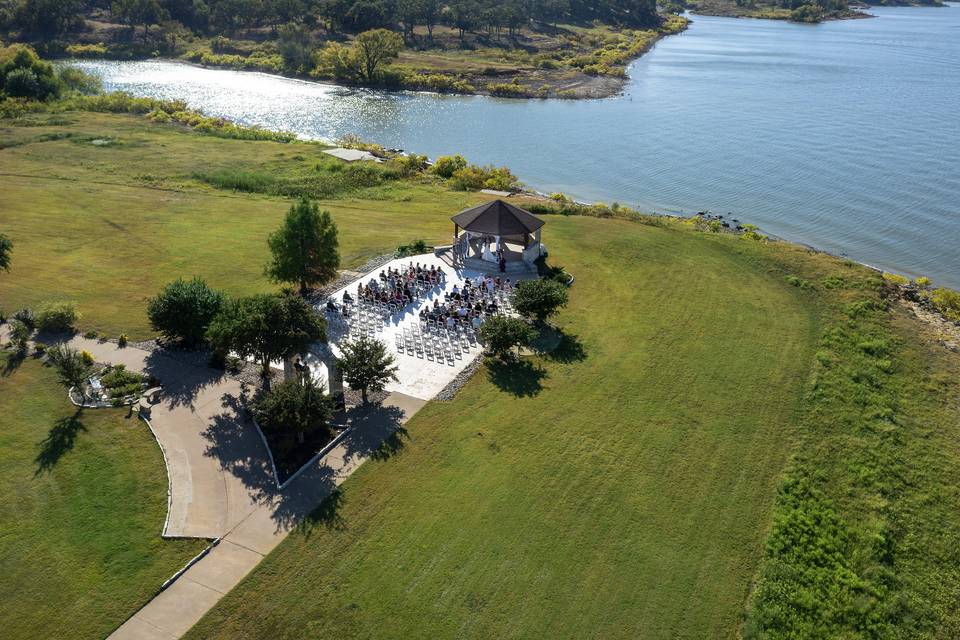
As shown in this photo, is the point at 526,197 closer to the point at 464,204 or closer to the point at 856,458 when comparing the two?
the point at 464,204

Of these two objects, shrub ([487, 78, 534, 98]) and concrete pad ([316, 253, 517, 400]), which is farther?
A: shrub ([487, 78, 534, 98])

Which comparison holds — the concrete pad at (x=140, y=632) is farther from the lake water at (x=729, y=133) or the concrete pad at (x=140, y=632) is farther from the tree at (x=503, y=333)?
the lake water at (x=729, y=133)

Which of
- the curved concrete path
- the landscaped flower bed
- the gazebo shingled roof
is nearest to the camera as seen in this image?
the curved concrete path

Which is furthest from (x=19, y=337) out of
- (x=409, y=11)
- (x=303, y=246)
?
(x=409, y=11)

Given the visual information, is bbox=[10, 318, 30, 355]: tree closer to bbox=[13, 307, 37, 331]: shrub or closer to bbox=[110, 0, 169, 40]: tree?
bbox=[13, 307, 37, 331]: shrub

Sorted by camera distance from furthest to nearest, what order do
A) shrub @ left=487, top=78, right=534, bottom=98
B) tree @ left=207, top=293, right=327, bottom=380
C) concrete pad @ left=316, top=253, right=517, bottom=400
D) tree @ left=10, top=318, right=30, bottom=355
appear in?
shrub @ left=487, top=78, right=534, bottom=98
tree @ left=10, top=318, right=30, bottom=355
concrete pad @ left=316, top=253, right=517, bottom=400
tree @ left=207, top=293, right=327, bottom=380

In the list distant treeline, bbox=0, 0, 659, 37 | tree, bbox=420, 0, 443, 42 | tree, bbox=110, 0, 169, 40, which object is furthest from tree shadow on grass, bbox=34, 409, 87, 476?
tree, bbox=110, 0, 169, 40
